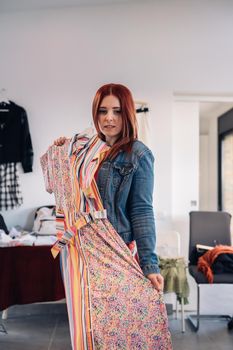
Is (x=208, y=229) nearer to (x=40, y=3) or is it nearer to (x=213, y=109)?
(x=40, y=3)

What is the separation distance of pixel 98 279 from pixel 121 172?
1.12 ft

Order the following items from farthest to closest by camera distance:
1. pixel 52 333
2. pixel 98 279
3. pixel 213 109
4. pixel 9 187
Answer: pixel 213 109, pixel 9 187, pixel 52 333, pixel 98 279

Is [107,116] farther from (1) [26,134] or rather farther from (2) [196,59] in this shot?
(2) [196,59]

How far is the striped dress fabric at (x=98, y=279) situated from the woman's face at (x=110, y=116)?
58 mm

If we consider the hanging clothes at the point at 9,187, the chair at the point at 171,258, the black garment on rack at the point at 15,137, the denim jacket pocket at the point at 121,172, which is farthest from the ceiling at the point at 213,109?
the denim jacket pocket at the point at 121,172

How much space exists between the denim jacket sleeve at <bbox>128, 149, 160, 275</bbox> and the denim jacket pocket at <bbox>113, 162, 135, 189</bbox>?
2 centimetres

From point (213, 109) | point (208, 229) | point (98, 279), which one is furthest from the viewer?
point (213, 109)

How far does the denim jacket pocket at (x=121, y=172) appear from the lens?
105cm

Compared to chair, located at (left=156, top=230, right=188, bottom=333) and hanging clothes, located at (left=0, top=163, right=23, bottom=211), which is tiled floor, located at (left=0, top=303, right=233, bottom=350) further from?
hanging clothes, located at (left=0, top=163, right=23, bottom=211)

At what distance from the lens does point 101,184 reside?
3.49ft

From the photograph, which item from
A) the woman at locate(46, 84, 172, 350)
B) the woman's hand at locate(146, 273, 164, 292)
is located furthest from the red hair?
the woman's hand at locate(146, 273, 164, 292)

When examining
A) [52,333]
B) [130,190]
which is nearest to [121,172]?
[130,190]

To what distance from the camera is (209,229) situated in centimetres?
291

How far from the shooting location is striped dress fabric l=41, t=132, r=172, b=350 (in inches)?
39.0
